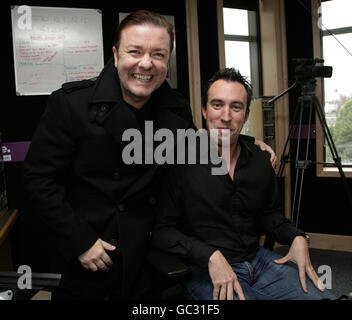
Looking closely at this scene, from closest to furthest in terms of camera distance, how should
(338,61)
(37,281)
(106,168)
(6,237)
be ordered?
(37,281)
(106,168)
(6,237)
(338,61)

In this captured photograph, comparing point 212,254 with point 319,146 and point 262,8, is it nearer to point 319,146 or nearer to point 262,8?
point 319,146

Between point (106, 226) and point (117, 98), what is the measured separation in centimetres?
50

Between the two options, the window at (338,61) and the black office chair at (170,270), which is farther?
the window at (338,61)

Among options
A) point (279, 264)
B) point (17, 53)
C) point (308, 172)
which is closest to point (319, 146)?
point (308, 172)

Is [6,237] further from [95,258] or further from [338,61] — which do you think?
[338,61]

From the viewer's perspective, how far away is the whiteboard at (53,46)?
2.61 m

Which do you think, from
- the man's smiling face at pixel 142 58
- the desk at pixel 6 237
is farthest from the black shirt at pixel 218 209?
the desk at pixel 6 237

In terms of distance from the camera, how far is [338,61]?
3.40 m

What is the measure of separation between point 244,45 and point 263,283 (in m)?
3.03

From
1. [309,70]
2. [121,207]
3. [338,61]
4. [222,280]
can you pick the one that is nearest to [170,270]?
[222,280]

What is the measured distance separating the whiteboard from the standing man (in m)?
1.50

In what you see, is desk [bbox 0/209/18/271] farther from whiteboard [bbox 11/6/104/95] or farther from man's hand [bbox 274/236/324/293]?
man's hand [bbox 274/236/324/293]

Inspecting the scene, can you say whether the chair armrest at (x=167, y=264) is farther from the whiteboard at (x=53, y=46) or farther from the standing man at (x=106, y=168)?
the whiteboard at (x=53, y=46)

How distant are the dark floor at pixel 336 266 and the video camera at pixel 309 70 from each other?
1.49 metres
